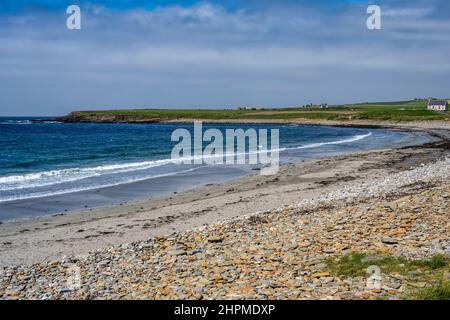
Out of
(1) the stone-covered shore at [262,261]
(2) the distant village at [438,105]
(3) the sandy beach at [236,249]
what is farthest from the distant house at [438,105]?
(1) the stone-covered shore at [262,261]

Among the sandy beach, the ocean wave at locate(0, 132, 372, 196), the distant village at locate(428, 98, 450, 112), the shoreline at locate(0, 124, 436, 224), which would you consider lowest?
the shoreline at locate(0, 124, 436, 224)

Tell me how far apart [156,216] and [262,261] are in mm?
9330

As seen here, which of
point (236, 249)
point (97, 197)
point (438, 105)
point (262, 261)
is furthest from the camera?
point (438, 105)

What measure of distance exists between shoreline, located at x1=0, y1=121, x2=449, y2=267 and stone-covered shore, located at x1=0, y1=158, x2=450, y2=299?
7.57 ft

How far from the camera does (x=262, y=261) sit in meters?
9.38

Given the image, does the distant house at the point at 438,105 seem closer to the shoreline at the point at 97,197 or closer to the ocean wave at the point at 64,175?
the ocean wave at the point at 64,175

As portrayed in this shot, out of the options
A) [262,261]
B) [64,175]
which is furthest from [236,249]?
[64,175]

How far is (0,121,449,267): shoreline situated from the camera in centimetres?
1400

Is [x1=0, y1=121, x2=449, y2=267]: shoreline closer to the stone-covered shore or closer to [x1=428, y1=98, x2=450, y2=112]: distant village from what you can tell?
the stone-covered shore

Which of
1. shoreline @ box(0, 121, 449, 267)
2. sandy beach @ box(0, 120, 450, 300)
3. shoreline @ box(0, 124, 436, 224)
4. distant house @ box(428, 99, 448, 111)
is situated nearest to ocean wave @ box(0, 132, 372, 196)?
shoreline @ box(0, 124, 436, 224)

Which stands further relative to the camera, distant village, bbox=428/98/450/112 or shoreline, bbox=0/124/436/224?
distant village, bbox=428/98/450/112

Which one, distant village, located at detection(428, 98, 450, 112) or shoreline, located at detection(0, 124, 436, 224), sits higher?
distant village, located at detection(428, 98, 450, 112)

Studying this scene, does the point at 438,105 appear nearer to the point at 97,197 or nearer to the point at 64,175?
the point at 64,175
